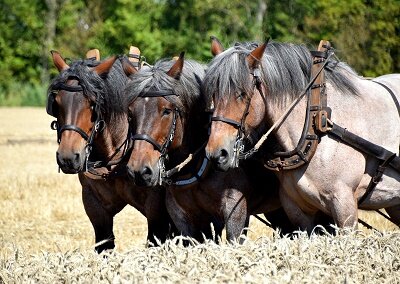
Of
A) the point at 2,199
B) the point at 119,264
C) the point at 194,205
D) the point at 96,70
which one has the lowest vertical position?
the point at 2,199

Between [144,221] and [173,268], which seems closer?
[173,268]

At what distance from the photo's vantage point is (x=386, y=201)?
584 centimetres

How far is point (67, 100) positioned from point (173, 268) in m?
2.62

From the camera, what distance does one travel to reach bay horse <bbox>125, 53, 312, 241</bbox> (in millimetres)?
5730

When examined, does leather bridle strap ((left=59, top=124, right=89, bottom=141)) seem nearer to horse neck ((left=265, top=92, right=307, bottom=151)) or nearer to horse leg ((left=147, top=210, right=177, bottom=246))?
horse leg ((left=147, top=210, right=177, bottom=246))

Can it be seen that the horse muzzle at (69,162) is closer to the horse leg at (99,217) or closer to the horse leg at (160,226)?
the horse leg at (160,226)

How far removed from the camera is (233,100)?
17.8 feet

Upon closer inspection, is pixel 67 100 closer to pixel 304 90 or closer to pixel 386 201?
pixel 304 90

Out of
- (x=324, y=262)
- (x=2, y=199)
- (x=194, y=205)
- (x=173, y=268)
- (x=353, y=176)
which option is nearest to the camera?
(x=173, y=268)

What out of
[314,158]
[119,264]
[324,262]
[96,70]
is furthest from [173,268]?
[96,70]

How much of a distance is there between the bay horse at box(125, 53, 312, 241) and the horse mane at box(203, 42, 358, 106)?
0.41m

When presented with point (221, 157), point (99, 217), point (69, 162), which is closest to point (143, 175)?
point (221, 157)

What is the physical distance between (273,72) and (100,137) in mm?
1706

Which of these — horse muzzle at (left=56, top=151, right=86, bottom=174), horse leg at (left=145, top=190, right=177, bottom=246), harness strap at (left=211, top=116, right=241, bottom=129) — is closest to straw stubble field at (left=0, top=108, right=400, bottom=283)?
harness strap at (left=211, top=116, right=241, bottom=129)
